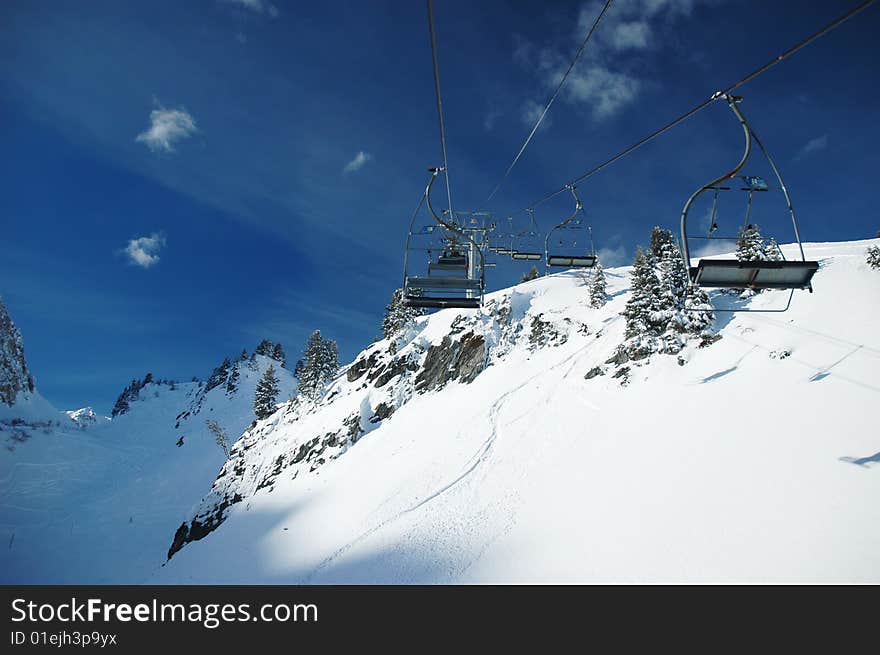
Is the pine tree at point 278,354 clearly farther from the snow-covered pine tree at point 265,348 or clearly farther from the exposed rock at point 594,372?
the exposed rock at point 594,372

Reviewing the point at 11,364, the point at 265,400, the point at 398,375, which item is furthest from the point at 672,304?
the point at 11,364

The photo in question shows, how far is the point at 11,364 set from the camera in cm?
11056

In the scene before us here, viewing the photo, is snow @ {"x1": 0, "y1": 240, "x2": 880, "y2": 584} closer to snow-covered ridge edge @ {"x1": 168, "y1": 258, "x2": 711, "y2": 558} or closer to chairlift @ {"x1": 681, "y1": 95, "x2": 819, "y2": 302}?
snow-covered ridge edge @ {"x1": 168, "y1": 258, "x2": 711, "y2": 558}

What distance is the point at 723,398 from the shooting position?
719 inches

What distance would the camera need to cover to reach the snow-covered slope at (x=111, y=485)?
148 ft

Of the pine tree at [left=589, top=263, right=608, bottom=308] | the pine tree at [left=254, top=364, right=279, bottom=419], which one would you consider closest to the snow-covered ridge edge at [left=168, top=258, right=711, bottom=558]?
the pine tree at [left=589, top=263, right=608, bottom=308]

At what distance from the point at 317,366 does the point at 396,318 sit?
14.4 metres

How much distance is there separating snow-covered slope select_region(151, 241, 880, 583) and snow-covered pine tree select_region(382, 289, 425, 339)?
24.0 metres

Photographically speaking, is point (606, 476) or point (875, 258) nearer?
point (606, 476)

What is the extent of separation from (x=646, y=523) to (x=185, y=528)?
46807mm

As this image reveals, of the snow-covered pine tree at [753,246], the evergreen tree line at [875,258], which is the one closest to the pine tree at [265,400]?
the snow-covered pine tree at [753,246]

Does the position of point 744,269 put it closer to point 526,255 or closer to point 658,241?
point 526,255
